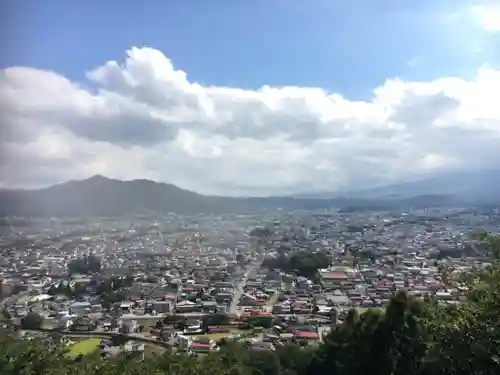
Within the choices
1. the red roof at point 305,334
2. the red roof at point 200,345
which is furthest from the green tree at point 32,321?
the red roof at point 305,334

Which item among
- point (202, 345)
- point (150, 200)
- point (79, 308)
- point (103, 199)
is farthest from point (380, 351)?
point (150, 200)

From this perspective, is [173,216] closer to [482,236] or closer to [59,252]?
[59,252]

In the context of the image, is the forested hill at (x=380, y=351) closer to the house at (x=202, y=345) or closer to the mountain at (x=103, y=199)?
the house at (x=202, y=345)

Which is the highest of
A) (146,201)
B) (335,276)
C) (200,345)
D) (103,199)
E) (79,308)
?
(103,199)

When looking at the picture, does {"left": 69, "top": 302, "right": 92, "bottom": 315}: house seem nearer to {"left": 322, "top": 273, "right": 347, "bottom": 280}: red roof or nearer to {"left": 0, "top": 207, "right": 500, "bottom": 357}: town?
{"left": 0, "top": 207, "right": 500, "bottom": 357}: town

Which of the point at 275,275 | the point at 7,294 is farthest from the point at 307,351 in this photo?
the point at 275,275

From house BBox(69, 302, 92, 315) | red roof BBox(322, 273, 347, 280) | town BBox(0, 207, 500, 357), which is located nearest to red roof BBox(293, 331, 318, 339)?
town BBox(0, 207, 500, 357)

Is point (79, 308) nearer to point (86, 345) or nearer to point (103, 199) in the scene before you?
point (86, 345)
